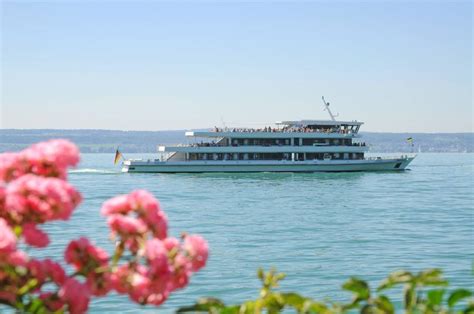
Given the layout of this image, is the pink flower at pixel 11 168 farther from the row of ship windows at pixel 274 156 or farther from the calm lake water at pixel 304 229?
the row of ship windows at pixel 274 156

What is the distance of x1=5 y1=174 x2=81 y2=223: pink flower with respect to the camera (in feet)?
8.75

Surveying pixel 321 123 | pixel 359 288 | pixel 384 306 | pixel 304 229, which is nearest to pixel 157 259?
pixel 359 288

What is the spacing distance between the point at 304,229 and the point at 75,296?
23619mm

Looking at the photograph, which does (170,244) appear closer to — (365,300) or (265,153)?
(365,300)

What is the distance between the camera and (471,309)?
3.00 metres

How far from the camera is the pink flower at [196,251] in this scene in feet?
9.56

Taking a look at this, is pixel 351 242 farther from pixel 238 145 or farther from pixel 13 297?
pixel 238 145

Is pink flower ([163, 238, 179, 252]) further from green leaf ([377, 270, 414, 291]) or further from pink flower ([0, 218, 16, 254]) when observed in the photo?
green leaf ([377, 270, 414, 291])

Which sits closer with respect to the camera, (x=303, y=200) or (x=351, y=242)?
(x=351, y=242)

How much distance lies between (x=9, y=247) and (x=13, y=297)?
0.30 meters

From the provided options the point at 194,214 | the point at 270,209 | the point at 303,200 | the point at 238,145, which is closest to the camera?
the point at 194,214

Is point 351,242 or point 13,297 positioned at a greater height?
point 13,297

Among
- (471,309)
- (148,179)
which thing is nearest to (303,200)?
(148,179)

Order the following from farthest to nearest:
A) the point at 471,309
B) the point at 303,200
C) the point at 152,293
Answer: the point at 303,200 < the point at 471,309 < the point at 152,293
